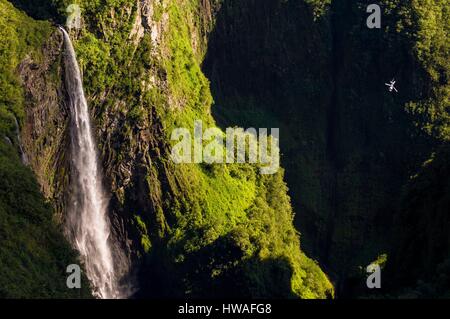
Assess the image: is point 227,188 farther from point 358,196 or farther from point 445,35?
point 445,35

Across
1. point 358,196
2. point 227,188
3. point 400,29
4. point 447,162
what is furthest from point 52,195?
point 400,29

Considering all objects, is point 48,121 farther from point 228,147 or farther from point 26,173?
point 228,147

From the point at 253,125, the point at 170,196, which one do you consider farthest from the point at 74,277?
the point at 253,125

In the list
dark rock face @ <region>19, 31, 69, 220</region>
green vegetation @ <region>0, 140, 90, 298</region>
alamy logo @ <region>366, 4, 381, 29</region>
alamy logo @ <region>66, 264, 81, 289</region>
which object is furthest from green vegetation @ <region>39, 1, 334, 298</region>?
alamy logo @ <region>366, 4, 381, 29</region>

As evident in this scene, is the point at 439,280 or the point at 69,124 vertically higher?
the point at 69,124

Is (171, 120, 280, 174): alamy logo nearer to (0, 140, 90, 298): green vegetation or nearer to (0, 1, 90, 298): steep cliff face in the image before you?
(0, 1, 90, 298): steep cliff face

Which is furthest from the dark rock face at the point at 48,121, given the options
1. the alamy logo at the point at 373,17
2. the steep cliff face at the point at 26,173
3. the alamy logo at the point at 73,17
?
the alamy logo at the point at 373,17
